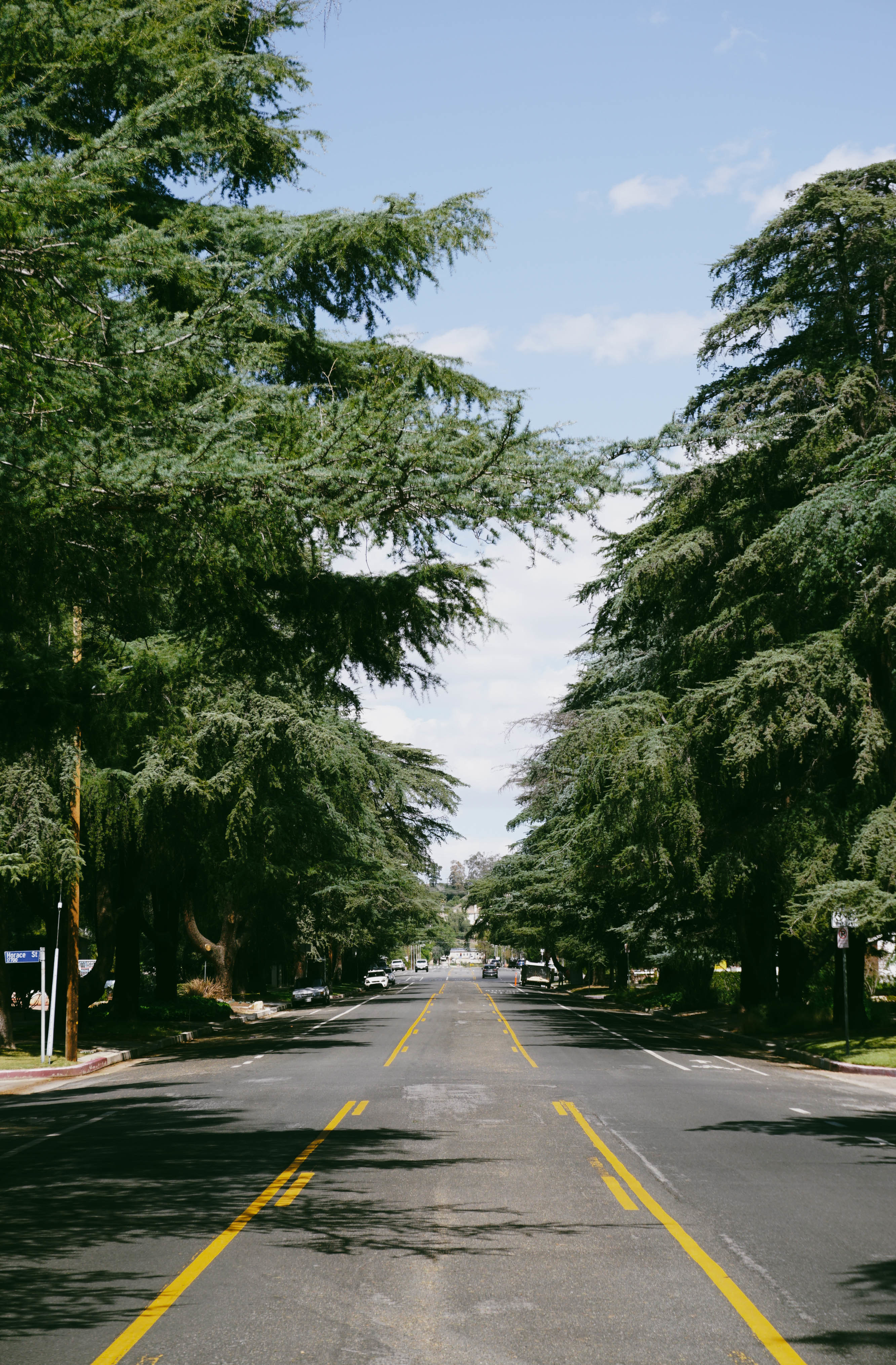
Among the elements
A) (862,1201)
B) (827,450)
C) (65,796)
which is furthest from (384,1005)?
(862,1201)

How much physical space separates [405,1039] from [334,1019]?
11.7 m

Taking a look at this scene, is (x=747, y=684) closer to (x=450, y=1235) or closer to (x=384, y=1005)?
(x=450, y=1235)

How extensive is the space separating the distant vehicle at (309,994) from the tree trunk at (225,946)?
4362mm

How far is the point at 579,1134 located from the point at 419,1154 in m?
2.19

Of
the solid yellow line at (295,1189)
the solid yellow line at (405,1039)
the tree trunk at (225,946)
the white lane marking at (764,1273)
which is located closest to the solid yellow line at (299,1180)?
the solid yellow line at (295,1189)

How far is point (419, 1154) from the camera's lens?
11875mm

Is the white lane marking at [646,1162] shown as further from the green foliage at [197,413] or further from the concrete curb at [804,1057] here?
the concrete curb at [804,1057]

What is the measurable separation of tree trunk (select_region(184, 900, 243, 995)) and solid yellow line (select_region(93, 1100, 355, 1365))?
118 feet

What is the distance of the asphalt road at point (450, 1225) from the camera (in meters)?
5.95

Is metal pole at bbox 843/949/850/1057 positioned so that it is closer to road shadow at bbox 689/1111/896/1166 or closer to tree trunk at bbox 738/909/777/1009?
road shadow at bbox 689/1111/896/1166

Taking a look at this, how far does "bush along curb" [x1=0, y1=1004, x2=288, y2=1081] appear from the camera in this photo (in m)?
22.4

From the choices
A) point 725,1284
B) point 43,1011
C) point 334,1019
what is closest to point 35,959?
point 43,1011

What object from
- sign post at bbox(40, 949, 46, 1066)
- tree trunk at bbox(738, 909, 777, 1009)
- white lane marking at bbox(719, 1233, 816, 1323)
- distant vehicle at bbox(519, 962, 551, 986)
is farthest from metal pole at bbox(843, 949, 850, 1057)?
distant vehicle at bbox(519, 962, 551, 986)

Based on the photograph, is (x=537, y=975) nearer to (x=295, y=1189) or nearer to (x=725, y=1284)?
(x=295, y=1189)
